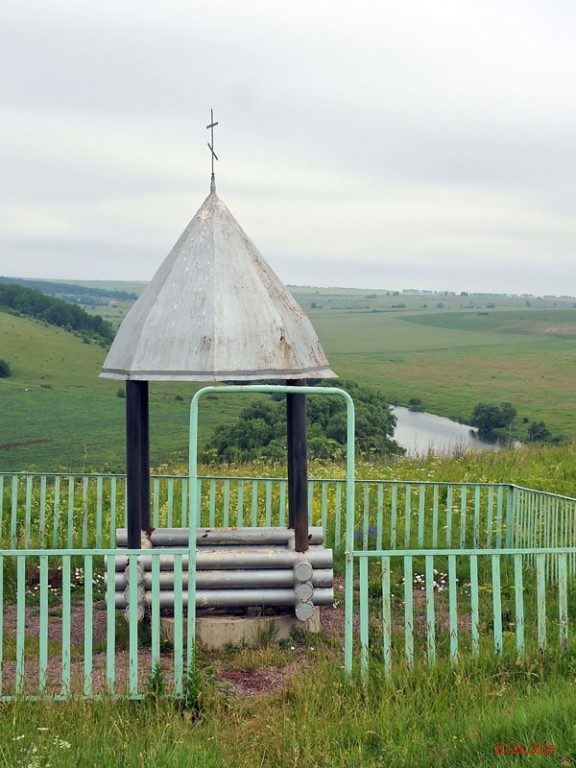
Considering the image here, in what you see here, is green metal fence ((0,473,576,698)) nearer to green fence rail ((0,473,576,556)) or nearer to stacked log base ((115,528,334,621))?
green fence rail ((0,473,576,556))

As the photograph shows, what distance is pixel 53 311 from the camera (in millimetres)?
93562

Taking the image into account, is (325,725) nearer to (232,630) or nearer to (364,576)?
(364,576)

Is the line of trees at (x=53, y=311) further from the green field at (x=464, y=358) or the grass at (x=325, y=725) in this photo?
the grass at (x=325, y=725)

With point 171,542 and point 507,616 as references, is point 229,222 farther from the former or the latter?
point 507,616

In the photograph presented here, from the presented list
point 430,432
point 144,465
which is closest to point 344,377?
point 430,432

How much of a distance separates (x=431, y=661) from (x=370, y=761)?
52.9 inches

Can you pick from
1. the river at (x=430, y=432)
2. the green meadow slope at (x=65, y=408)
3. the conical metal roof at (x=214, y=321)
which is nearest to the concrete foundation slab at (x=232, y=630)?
the conical metal roof at (x=214, y=321)

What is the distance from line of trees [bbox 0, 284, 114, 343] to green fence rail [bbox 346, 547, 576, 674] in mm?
78419

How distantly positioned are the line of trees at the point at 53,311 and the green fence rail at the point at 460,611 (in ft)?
257

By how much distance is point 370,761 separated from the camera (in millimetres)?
5559

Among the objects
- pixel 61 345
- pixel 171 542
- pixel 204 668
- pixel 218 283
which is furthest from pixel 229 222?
pixel 61 345

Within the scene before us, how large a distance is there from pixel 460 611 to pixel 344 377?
59529 millimetres

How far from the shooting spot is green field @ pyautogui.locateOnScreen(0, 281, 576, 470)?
1827 inches

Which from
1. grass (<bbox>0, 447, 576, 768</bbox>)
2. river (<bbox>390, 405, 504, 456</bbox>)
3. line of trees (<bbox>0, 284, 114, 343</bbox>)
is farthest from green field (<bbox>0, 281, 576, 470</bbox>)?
grass (<bbox>0, 447, 576, 768</bbox>)
